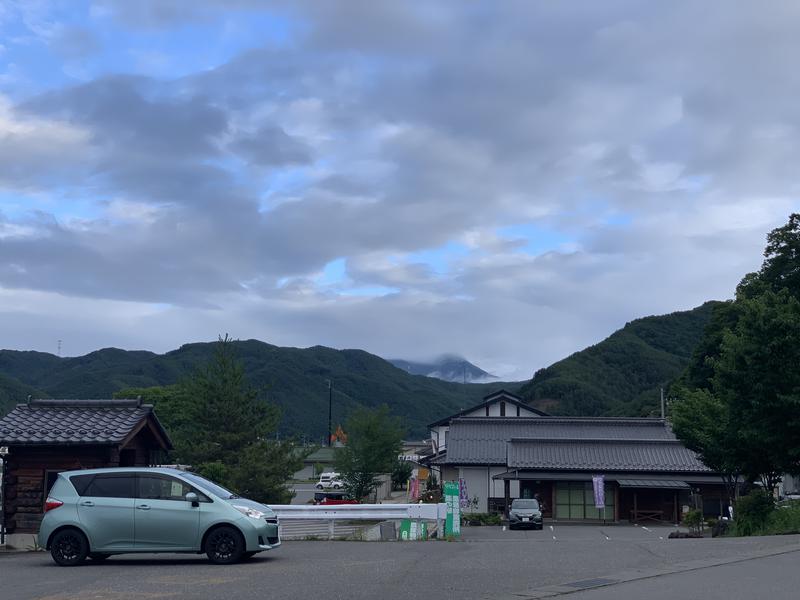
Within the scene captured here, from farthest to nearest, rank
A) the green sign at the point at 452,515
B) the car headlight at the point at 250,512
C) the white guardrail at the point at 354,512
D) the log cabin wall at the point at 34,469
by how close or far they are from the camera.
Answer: the green sign at the point at 452,515 → the white guardrail at the point at 354,512 → the log cabin wall at the point at 34,469 → the car headlight at the point at 250,512

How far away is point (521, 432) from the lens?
5603 cm

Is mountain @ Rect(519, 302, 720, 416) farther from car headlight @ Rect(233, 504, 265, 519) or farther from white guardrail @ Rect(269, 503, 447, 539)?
car headlight @ Rect(233, 504, 265, 519)

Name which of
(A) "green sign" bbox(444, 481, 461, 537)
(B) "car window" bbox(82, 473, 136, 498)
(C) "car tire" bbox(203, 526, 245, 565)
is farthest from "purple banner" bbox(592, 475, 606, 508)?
(B) "car window" bbox(82, 473, 136, 498)

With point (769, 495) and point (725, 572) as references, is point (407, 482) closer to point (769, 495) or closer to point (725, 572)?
point (769, 495)

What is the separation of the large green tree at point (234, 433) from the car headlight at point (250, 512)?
65.8ft

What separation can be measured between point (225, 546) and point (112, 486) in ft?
6.98

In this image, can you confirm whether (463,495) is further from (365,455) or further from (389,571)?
(389,571)

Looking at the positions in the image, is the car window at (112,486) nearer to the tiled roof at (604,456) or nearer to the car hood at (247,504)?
the car hood at (247,504)

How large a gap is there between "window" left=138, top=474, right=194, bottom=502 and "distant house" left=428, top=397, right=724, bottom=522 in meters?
33.4

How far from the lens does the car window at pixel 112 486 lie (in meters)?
13.5

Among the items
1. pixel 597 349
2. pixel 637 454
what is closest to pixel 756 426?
pixel 637 454

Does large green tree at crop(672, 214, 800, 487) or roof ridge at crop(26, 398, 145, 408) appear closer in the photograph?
large green tree at crop(672, 214, 800, 487)

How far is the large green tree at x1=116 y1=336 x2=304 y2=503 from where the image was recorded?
3350cm

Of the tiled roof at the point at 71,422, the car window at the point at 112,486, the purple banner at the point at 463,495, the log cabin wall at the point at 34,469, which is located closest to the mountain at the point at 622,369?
the purple banner at the point at 463,495
